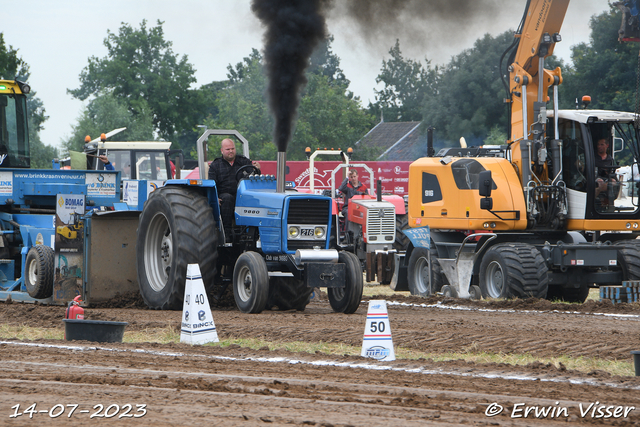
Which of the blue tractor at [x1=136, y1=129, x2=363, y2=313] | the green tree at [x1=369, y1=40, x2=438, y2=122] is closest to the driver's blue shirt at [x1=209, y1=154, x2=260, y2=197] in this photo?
the blue tractor at [x1=136, y1=129, x2=363, y2=313]

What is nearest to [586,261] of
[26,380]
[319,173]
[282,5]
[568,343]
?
[568,343]

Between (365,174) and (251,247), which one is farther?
(365,174)

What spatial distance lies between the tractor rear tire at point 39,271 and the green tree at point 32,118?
1984cm

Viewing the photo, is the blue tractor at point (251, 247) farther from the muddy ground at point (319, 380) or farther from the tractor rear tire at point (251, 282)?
the muddy ground at point (319, 380)

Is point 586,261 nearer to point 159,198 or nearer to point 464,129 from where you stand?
point 159,198

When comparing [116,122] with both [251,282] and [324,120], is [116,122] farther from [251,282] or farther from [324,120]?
[251,282]

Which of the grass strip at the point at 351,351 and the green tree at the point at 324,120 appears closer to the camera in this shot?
the grass strip at the point at 351,351

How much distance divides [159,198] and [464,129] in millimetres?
34901

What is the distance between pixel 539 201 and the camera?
43.2ft

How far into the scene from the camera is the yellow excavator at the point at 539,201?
1228 centimetres

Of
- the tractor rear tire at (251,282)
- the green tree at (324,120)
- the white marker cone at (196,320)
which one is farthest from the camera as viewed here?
the green tree at (324,120)

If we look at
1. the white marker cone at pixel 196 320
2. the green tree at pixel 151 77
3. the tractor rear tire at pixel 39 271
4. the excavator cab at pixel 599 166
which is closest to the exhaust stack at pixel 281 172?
the white marker cone at pixel 196 320

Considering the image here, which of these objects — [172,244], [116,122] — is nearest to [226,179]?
[172,244]

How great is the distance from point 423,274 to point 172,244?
5.38 meters
